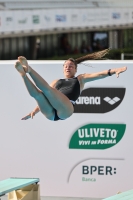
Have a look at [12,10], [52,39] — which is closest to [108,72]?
[12,10]

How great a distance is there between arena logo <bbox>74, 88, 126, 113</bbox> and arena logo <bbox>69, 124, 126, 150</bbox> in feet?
0.96

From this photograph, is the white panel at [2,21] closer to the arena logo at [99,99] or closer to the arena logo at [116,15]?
the arena logo at [116,15]

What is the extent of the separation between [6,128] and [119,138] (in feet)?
6.43

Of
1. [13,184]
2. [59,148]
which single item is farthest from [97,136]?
[13,184]

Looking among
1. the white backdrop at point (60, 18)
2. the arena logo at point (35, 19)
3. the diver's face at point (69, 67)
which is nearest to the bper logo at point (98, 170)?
the diver's face at point (69, 67)

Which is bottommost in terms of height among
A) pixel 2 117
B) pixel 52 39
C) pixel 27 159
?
pixel 27 159

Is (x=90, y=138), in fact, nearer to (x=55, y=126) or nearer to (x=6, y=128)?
(x=55, y=126)

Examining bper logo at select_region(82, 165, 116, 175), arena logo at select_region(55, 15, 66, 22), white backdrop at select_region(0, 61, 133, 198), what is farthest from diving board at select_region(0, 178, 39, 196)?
arena logo at select_region(55, 15, 66, 22)

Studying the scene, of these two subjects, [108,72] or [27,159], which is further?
[27,159]

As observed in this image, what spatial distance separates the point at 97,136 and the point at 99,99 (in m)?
0.64

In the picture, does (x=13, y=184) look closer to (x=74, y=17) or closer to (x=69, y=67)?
(x=69, y=67)

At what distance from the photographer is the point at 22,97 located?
1192 cm

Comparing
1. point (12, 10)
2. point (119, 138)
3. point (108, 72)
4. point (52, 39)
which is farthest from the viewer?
point (52, 39)

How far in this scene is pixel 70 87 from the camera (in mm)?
8242
